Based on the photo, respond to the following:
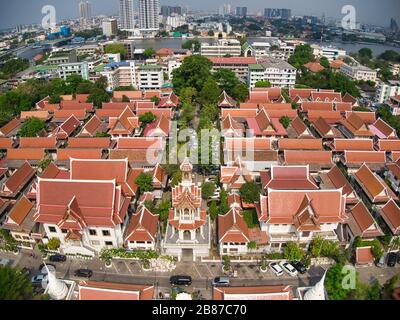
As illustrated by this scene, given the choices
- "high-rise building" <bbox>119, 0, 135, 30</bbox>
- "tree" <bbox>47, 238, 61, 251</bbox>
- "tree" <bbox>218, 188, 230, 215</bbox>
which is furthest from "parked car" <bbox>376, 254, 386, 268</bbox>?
"high-rise building" <bbox>119, 0, 135, 30</bbox>

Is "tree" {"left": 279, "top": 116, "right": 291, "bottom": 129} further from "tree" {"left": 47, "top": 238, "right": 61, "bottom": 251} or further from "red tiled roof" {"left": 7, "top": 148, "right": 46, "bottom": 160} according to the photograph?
"tree" {"left": 47, "top": 238, "right": 61, "bottom": 251}

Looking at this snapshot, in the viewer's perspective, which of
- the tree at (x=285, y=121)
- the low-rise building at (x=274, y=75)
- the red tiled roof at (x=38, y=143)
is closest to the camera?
the red tiled roof at (x=38, y=143)

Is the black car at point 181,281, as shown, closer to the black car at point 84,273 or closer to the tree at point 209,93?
the black car at point 84,273

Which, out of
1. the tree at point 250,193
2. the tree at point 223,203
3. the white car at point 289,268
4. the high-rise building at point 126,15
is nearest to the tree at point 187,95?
the tree at point 223,203

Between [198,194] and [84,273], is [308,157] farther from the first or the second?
[84,273]

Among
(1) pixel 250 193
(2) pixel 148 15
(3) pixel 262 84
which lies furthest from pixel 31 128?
(2) pixel 148 15

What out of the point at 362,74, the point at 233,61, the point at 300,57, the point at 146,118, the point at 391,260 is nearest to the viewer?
the point at 391,260

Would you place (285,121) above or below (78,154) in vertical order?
above
